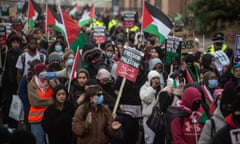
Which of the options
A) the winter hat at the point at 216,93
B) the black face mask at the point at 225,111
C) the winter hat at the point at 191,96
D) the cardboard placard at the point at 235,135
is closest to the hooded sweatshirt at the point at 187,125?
the winter hat at the point at 191,96

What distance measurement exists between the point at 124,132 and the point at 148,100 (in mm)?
616

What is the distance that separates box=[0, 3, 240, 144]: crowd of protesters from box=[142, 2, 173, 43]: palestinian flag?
32.8 inches

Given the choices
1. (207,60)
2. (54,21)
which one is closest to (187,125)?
(207,60)

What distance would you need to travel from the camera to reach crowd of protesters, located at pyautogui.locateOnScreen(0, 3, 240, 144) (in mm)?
7367

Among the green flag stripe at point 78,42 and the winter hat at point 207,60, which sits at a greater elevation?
the green flag stripe at point 78,42

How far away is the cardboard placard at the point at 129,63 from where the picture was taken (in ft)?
30.5

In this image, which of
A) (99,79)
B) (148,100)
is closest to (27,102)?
(99,79)

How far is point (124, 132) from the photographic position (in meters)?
9.77

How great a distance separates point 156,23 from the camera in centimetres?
1466

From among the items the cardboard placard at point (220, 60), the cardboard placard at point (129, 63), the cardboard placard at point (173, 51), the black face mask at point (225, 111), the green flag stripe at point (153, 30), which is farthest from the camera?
the green flag stripe at point (153, 30)

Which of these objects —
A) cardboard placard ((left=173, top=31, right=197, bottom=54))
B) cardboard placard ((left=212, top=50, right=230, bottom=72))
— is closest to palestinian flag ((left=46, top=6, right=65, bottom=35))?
cardboard placard ((left=173, top=31, right=197, bottom=54))

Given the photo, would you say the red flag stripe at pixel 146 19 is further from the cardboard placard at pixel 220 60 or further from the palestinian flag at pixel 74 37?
the cardboard placard at pixel 220 60

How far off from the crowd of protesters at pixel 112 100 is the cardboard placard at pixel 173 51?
15cm

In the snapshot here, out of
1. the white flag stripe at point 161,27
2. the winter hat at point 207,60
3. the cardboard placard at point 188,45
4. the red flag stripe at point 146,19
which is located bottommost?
the winter hat at point 207,60
